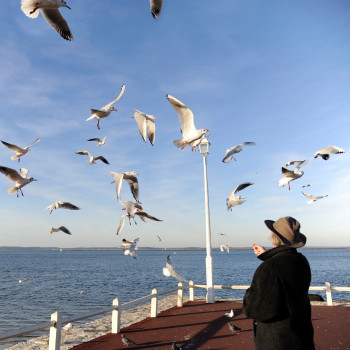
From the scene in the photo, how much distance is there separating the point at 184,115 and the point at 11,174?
4.27 meters

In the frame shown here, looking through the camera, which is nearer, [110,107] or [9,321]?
[110,107]

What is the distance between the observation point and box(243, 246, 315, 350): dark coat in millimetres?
2795

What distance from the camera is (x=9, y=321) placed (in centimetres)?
1995

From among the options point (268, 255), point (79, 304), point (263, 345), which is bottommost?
point (79, 304)

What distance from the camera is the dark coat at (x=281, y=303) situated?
9.17 ft

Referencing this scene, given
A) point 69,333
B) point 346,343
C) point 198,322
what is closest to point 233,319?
point 198,322

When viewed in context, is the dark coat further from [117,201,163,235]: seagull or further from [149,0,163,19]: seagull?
[117,201,163,235]: seagull

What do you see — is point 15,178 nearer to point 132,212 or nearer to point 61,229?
point 61,229

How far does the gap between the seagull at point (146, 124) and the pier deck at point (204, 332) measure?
452cm

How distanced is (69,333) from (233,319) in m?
5.05

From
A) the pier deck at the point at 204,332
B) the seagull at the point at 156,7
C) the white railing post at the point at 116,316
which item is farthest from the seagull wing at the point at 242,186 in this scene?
the seagull at the point at 156,7

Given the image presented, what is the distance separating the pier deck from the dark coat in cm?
477

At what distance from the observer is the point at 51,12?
19.0 ft

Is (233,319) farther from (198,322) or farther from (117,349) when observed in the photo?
(117,349)
